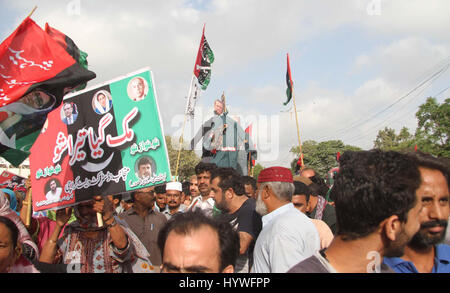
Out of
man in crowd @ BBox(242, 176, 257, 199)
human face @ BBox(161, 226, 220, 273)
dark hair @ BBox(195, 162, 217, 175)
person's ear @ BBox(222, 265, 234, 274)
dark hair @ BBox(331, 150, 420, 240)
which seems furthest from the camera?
man in crowd @ BBox(242, 176, 257, 199)

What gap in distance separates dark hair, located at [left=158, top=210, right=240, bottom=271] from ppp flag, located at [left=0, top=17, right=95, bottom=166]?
167cm

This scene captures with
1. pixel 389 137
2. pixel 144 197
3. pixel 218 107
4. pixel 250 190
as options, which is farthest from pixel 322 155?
pixel 144 197

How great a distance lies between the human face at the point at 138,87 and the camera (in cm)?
301

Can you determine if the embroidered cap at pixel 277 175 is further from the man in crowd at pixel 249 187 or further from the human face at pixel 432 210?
the man in crowd at pixel 249 187

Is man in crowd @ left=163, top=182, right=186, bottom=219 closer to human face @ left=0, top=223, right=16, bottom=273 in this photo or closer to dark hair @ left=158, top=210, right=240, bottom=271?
human face @ left=0, top=223, right=16, bottom=273

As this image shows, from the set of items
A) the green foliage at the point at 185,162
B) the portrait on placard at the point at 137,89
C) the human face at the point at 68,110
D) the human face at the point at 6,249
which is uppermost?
the green foliage at the point at 185,162

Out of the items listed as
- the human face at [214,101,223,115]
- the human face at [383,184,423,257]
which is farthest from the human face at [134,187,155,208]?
the human face at [214,101,223,115]

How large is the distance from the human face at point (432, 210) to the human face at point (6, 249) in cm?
229

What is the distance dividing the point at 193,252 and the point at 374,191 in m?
0.85

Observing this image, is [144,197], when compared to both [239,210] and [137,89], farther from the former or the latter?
[137,89]

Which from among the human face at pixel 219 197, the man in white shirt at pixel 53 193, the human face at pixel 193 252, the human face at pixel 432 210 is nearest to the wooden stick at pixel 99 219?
the man in white shirt at pixel 53 193

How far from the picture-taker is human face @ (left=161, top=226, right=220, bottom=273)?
1.70 m

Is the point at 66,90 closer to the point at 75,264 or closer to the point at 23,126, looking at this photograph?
the point at 23,126
